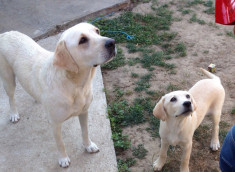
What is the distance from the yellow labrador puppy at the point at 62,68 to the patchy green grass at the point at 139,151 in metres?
0.50

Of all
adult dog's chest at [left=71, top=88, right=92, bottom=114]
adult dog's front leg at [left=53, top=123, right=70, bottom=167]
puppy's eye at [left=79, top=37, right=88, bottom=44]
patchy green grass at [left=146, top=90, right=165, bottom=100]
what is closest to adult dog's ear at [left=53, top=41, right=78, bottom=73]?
puppy's eye at [left=79, top=37, right=88, bottom=44]

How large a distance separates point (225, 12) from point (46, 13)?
5941 mm

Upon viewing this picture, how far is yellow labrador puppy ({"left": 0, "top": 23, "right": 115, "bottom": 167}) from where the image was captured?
259 centimetres

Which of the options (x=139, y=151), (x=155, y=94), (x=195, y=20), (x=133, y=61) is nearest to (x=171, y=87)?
(x=155, y=94)

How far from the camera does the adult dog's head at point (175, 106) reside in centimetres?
Answer: 266

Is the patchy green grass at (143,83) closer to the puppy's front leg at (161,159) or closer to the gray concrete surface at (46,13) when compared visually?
the puppy's front leg at (161,159)

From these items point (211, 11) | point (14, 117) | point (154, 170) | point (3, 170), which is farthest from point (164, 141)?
point (211, 11)

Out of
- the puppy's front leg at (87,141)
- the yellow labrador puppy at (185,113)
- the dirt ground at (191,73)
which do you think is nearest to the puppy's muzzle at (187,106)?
the yellow labrador puppy at (185,113)

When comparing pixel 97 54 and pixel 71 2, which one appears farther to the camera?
pixel 71 2

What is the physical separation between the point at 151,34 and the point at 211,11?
1.87 m

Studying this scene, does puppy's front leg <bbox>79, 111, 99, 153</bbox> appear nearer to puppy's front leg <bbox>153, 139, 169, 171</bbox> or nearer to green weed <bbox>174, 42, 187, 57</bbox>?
puppy's front leg <bbox>153, 139, 169, 171</bbox>

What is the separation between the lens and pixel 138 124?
155 inches

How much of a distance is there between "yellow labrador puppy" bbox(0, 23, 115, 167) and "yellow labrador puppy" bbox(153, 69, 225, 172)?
797 mm

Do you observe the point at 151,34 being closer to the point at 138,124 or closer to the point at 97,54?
the point at 138,124
